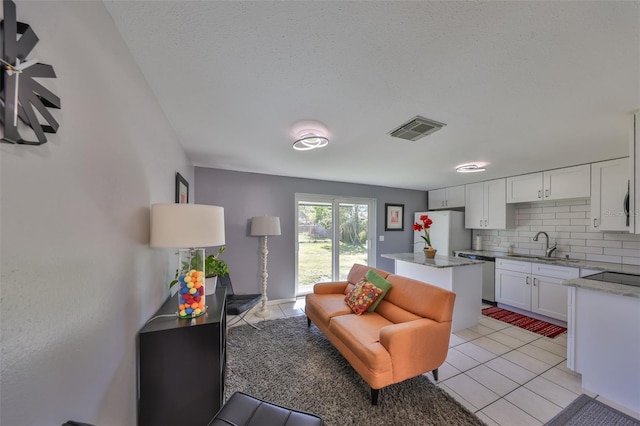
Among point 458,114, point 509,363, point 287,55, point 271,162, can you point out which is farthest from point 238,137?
point 509,363

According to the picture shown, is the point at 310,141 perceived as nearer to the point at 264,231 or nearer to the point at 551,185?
the point at 264,231

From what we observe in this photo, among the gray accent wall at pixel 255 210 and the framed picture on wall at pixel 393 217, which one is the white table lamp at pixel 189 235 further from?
the framed picture on wall at pixel 393 217

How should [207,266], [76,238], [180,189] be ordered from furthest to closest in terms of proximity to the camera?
[180,189], [207,266], [76,238]

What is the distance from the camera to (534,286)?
3430mm

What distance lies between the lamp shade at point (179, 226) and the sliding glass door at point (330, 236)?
2.88 metres

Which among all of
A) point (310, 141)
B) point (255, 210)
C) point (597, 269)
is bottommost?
point (597, 269)

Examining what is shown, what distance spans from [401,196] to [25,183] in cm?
531

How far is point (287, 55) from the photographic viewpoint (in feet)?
3.88

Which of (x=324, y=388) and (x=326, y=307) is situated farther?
(x=326, y=307)

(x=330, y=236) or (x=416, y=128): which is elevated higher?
(x=416, y=128)

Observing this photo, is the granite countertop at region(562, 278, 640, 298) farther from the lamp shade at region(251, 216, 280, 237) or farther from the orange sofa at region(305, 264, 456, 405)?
the lamp shade at region(251, 216, 280, 237)

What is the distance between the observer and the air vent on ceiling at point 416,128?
6.15 feet

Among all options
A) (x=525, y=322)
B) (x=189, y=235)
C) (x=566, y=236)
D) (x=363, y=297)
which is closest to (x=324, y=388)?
(x=363, y=297)

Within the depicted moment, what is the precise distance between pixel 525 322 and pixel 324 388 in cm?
319
